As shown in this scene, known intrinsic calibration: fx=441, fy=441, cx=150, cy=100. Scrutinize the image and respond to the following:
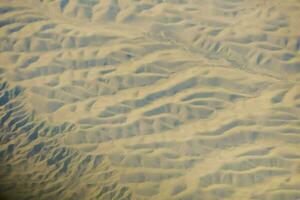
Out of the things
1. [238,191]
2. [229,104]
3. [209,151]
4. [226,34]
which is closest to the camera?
[238,191]

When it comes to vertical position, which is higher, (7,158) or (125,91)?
(125,91)

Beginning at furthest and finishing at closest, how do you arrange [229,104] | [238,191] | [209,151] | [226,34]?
[226,34] → [229,104] → [209,151] → [238,191]

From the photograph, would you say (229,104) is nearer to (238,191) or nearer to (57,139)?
(238,191)

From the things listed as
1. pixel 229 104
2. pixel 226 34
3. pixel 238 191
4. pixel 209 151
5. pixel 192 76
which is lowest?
pixel 238 191

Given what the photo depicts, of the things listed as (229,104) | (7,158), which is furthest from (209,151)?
(7,158)

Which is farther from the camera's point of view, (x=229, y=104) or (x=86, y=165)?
(x=229, y=104)

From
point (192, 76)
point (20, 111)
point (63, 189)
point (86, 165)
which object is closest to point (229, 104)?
point (192, 76)
